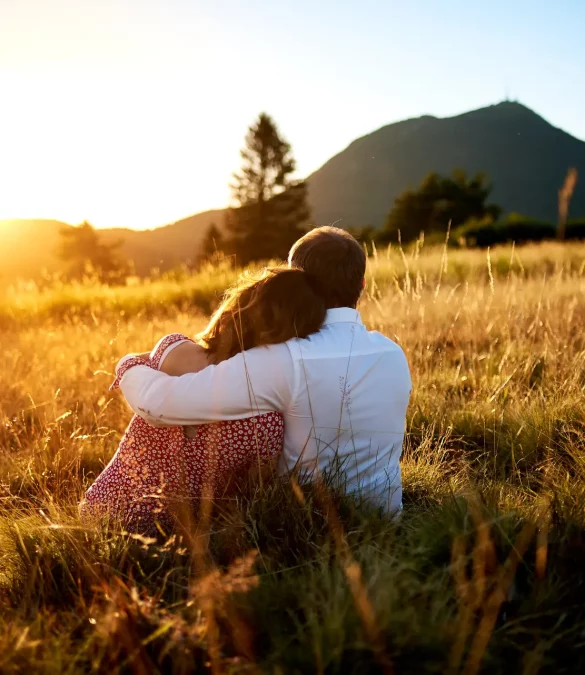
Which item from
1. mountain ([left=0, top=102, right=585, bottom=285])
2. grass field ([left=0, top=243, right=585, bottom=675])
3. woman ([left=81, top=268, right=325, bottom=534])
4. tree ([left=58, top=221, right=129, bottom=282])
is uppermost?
mountain ([left=0, top=102, right=585, bottom=285])

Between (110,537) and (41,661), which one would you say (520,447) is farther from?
(41,661)

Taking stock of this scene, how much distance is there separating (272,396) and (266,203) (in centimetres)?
2723

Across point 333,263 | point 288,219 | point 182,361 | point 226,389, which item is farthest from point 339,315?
point 288,219

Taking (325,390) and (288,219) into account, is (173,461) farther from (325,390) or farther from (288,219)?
(288,219)

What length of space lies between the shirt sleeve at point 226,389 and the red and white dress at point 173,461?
8cm

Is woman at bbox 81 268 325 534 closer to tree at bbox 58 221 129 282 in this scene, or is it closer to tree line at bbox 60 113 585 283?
tree line at bbox 60 113 585 283

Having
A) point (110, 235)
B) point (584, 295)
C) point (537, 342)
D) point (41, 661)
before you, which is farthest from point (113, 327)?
point (110, 235)

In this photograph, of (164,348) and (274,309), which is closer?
(274,309)

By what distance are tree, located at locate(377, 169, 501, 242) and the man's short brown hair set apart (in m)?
30.8

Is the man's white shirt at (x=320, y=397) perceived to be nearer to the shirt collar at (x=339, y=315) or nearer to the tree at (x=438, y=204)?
the shirt collar at (x=339, y=315)

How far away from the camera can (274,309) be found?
6.03 ft

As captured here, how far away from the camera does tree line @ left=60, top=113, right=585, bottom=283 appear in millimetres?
22719

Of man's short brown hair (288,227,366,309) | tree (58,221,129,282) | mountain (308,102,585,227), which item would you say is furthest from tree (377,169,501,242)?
man's short brown hair (288,227,366,309)

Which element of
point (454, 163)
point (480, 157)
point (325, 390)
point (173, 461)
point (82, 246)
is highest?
point (480, 157)
